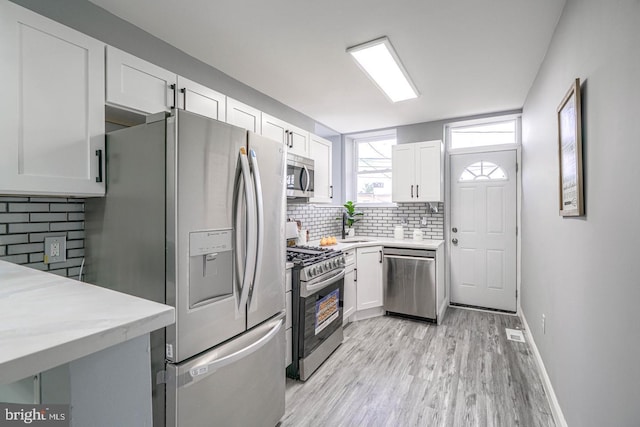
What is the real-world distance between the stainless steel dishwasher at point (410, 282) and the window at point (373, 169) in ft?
4.06

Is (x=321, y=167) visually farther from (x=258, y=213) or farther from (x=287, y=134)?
(x=258, y=213)

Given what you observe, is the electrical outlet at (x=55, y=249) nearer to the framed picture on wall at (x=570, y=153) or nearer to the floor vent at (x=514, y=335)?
the framed picture on wall at (x=570, y=153)

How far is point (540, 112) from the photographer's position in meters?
2.58

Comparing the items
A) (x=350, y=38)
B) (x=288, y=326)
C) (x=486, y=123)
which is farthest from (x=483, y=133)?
(x=288, y=326)

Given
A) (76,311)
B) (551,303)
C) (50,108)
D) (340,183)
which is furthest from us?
(340,183)

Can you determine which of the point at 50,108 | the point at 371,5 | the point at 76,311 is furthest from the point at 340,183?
the point at 76,311

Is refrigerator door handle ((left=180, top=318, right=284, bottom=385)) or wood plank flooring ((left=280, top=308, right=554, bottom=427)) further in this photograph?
wood plank flooring ((left=280, top=308, right=554, bottom=427))

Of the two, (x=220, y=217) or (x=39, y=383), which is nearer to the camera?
(x=39, y=383)

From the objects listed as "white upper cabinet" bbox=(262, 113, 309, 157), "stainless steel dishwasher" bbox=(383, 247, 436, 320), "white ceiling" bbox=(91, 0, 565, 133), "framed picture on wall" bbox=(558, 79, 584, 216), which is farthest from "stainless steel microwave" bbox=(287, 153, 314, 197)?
"framed picture on wall" bbox=(558, 79, 584, 216)

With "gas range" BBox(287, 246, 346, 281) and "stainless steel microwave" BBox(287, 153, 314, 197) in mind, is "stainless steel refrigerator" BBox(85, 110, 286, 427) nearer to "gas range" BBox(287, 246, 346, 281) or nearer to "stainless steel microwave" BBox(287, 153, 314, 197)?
"gas range" BBox(287, 246, 346, 281)

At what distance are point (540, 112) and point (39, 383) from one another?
3.38 m

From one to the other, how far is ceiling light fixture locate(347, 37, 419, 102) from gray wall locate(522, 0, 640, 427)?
1.08 metres

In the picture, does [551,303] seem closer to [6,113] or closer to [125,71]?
[125,71]

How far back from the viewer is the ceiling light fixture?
89.6 inches
